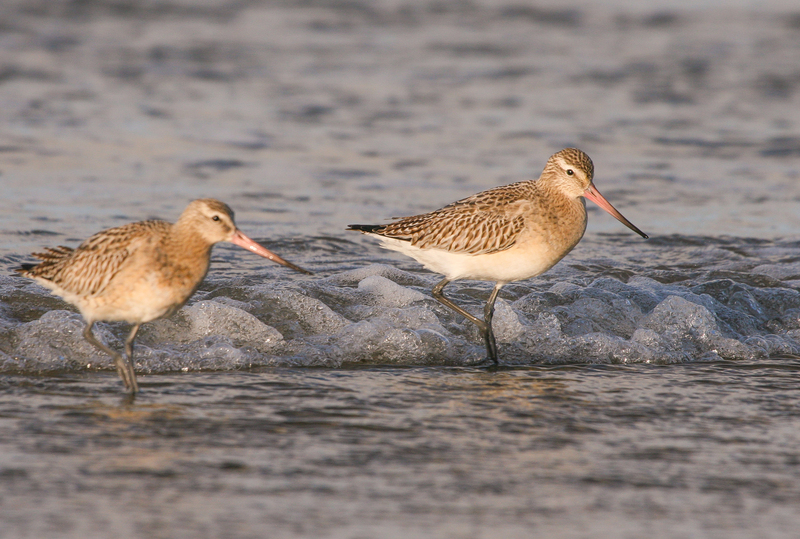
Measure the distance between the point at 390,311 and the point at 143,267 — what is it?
258cm

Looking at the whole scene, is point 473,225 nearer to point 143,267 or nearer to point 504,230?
point 504,230

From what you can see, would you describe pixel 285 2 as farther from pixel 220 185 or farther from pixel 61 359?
pixel 61 359

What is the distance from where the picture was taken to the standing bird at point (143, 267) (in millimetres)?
6434

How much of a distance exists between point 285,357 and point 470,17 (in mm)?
19658

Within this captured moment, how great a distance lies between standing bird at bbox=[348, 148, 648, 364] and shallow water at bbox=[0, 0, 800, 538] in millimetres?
569

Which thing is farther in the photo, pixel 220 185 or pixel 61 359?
pixel 220 185

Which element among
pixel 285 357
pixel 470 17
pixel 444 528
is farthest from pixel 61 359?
pixel 470 17

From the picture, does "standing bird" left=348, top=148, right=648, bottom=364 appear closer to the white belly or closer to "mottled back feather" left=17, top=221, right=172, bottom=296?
the white belly

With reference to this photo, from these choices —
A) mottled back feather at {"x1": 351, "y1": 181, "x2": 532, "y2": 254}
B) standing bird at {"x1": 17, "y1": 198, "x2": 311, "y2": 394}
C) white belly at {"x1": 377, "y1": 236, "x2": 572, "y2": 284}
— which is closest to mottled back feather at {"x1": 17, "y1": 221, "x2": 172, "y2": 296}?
standing bird at {"x1": 17, "y1": 198, "x2": 311, "y2": 394}

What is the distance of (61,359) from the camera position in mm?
7156

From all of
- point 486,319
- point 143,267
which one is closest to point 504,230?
point 486,319

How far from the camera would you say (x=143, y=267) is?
6441 mm

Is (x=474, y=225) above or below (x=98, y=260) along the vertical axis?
above

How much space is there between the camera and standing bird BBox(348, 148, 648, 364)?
26.1 feet
